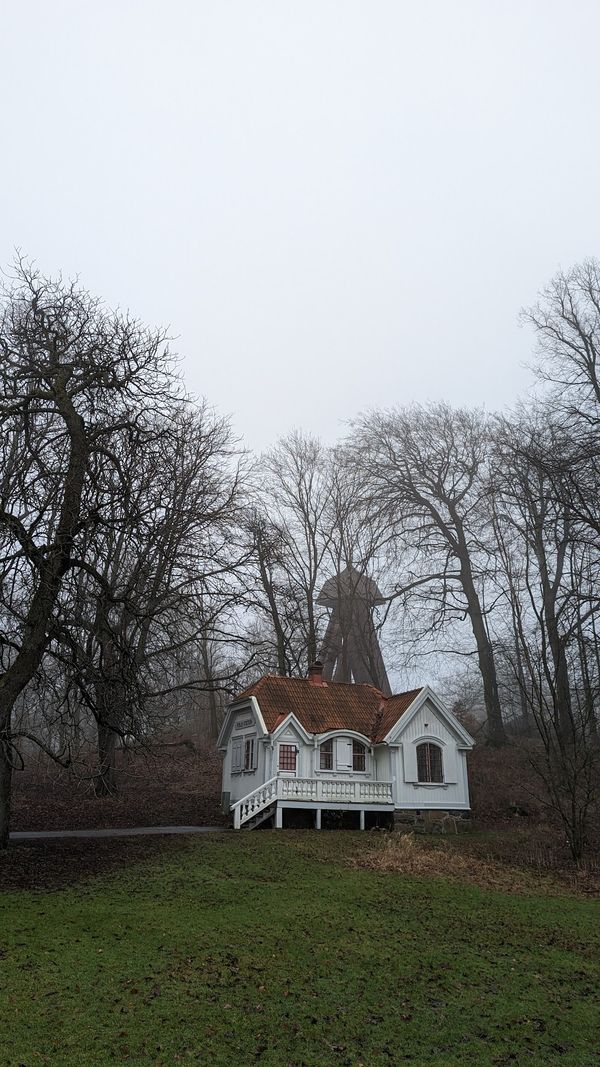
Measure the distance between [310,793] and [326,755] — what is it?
220cm

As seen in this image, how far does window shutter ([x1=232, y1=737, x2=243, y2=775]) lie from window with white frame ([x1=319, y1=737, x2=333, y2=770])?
2.92m


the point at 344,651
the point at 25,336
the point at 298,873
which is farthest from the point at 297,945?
the point at 344,651

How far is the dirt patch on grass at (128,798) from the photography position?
24359 millimetres

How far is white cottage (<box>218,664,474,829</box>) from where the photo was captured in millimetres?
25203

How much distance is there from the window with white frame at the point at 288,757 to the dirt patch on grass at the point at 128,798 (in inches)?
106

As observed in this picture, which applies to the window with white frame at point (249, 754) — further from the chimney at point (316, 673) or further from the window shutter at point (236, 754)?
the chimney at point (316, 673)

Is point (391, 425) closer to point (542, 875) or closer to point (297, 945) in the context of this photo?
point (542, 875)

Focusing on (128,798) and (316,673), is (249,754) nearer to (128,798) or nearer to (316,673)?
(316,673)

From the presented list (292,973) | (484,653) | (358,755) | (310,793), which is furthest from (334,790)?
(292,973)

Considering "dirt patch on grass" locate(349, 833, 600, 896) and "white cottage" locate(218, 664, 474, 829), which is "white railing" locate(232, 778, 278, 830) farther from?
"dirt patch on grass" locate(349, 833, 600, 896)

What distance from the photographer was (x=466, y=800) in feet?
87.9

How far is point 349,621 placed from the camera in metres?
40.3

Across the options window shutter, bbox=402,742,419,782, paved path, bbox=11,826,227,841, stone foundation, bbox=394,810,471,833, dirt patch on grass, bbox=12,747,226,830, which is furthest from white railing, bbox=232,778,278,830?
window shutter, bbox=402,742,419,782

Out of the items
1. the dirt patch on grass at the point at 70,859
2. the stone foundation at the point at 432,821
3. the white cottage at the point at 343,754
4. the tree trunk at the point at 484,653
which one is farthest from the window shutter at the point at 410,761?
the dirt patch on grass at the point at 70,859
